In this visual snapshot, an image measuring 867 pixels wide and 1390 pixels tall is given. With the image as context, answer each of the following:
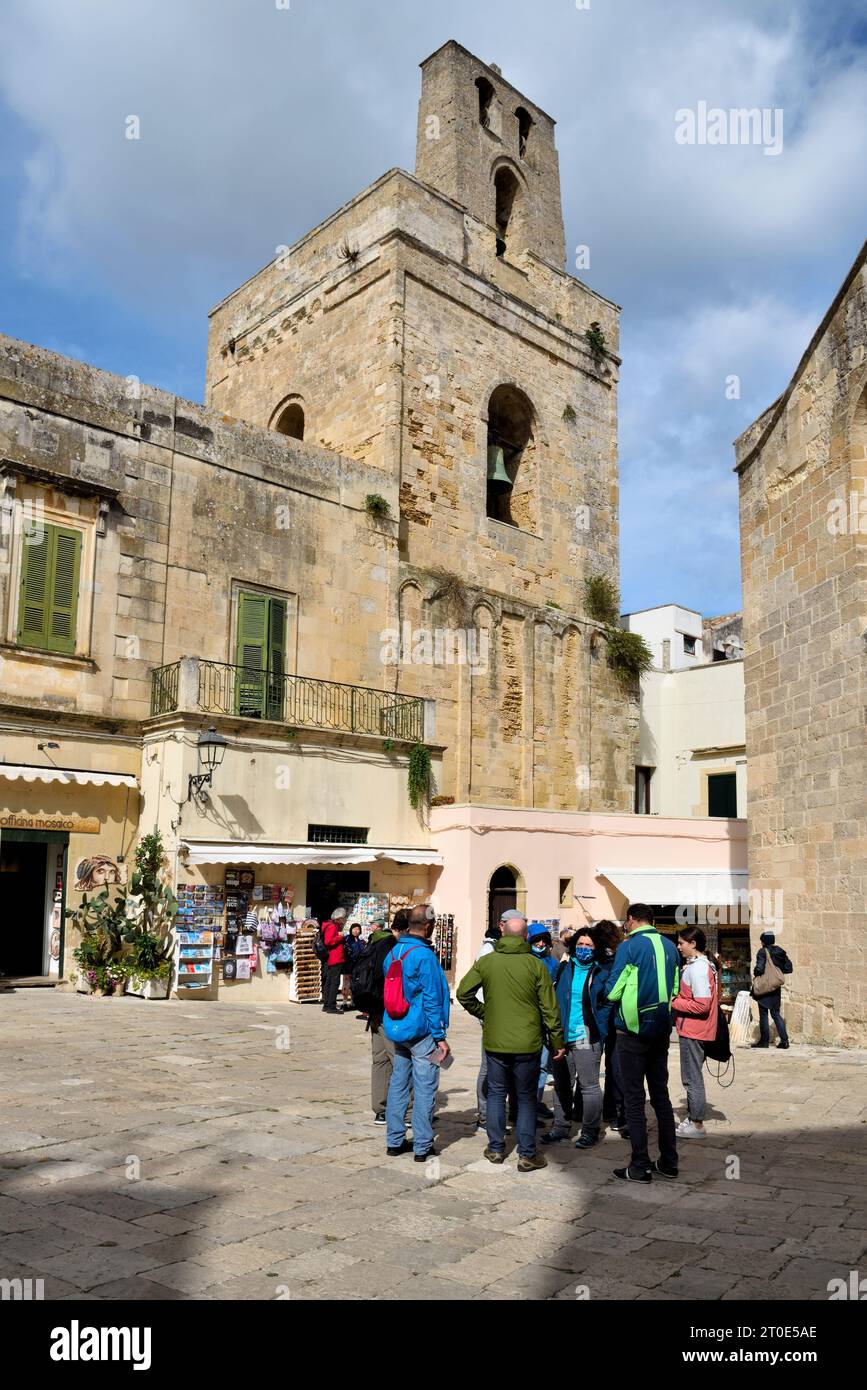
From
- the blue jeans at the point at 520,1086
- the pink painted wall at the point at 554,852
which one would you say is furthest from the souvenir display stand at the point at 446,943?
the blue jeans at the point at 520,1086

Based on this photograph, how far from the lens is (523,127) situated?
26281 millimetres

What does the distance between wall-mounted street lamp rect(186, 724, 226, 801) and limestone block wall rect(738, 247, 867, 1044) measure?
734 cm

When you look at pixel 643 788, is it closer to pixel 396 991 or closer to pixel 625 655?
pixel 625 655

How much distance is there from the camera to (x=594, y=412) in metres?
26.2

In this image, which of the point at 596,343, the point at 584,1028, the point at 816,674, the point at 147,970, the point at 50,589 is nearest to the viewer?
the point at 584,1028

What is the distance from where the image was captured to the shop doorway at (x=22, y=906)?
15398 mm

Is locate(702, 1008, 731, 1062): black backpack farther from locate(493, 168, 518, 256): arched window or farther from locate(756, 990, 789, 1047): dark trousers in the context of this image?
locate(493, 168, 518, 256): arched window

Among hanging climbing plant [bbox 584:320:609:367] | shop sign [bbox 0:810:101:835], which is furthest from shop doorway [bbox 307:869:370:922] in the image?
hanging climbing plant [bbox 584:320:609:367]

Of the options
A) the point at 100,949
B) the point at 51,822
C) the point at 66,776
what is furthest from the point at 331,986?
the point at 66,776

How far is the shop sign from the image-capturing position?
14.6 meters

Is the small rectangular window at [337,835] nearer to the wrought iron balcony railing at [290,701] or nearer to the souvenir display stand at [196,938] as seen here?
Answer: the wrought iron balcony railing at [290,701]

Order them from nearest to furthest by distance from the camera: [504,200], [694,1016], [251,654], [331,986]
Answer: [694,1016] < [331,986] < [251,654] < [504,200]

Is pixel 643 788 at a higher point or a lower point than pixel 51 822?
higher

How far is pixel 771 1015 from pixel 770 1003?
0.62 ft
